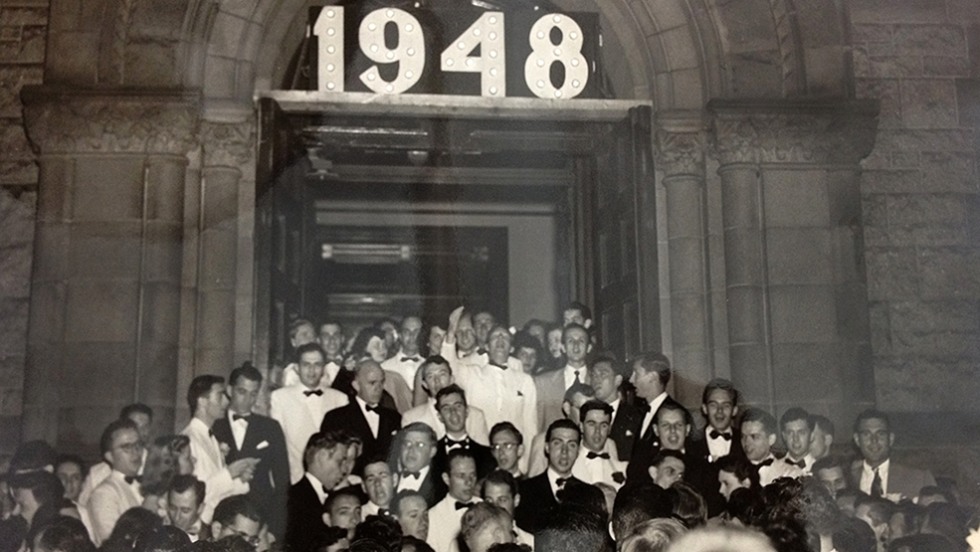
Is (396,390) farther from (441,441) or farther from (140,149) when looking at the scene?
(140,149)

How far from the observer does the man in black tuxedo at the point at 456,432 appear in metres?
4.96

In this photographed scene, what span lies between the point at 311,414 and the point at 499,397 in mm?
803

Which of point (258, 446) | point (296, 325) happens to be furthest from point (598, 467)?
point (296, 325)

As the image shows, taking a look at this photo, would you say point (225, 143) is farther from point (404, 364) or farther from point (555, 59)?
point (555, 59)

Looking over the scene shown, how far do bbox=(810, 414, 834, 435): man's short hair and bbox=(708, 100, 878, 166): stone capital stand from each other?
1202 millimetres

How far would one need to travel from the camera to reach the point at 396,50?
572 cm

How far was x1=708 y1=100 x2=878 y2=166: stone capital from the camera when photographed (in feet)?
18.5

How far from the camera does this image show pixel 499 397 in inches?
207

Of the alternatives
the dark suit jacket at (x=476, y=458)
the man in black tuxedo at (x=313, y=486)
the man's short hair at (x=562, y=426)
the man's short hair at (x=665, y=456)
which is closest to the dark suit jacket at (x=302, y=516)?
the man in black tuxedo at (x=313, y=486)

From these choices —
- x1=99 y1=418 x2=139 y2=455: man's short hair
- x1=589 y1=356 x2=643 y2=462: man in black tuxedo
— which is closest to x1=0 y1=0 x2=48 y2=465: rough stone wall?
x1=99 y1=418 x2=139 y2=455: man's short hair

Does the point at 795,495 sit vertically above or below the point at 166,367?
below

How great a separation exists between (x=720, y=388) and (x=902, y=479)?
846 mm

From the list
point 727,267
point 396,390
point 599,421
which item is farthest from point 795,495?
point 396,390

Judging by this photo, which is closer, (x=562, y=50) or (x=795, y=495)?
(x=795, y=495)
